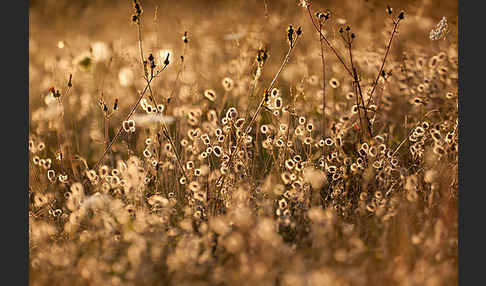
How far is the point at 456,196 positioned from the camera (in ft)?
9.61

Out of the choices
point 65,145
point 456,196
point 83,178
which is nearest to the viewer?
point 456,196

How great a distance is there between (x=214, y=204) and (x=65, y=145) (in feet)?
4.51

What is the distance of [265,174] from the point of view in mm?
3277

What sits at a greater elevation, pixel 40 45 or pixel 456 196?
pixel 40 45

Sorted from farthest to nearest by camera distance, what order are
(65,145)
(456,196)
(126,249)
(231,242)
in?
1. (65,145)
2. (456,196)
3. (126,249)
4. (231,242)

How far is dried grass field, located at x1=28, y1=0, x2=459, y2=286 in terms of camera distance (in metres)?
2.48

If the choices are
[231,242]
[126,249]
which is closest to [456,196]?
[231,242]

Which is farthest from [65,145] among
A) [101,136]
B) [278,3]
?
[278,3]

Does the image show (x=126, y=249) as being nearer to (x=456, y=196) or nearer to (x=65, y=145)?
(x=65, y=145)

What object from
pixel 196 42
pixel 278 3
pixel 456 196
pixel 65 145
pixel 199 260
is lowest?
pixel 199 260

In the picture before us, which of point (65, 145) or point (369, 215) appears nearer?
point (369, 215)

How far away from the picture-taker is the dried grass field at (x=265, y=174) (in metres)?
2.48

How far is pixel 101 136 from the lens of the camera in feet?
12.9

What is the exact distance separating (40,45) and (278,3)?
2507 millimetres
